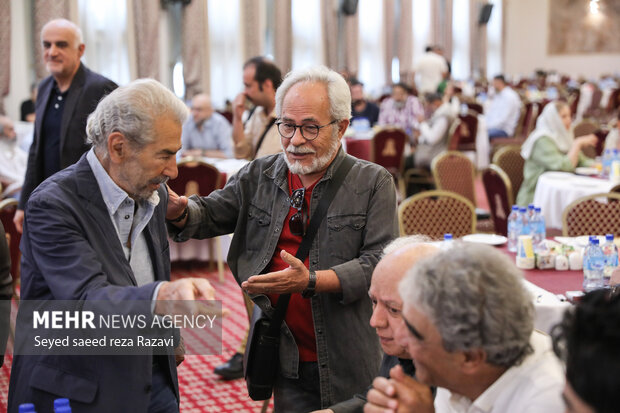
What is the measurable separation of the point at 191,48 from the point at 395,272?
11.7 metres

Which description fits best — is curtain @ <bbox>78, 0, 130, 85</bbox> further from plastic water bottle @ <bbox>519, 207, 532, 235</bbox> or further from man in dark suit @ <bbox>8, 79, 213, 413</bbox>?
man in dark suit @ <bbox>8, 79, 213, 413</bbox>

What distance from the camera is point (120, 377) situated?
1848mm

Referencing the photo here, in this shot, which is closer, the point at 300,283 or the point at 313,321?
the point at 300,283

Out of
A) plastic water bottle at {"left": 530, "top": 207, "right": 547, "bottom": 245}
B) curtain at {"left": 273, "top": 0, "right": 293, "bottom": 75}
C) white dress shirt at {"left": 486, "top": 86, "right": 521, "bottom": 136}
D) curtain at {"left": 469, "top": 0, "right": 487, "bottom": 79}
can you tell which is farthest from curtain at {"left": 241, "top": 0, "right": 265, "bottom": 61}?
plastic water bottle at {"left": 530, "top": 207, "right": 547, "bottom": 245}

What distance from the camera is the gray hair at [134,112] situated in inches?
70.4

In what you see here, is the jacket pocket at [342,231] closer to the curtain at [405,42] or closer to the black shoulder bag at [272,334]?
the black shoulder bag at [272,334]

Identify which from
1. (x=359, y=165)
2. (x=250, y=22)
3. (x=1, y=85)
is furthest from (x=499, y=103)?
(x=359, y=165)

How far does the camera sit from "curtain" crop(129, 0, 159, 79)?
481 inches

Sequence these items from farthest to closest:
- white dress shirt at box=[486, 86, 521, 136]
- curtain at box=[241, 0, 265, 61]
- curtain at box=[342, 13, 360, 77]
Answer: curtain at box=[342, 13, 360, 77] → curtain at box=[241, 0, 265, 61] → white dress shirt at box=[486, 86, 521, 136]

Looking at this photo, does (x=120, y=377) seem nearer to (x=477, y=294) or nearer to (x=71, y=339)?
(x=71, y=339)

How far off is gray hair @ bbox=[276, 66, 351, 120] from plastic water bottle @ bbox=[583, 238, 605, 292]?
4.78 feet

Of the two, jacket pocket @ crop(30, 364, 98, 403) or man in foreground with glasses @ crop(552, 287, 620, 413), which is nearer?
man in foreground with glasses @ crop(552, 287, 620, 413)

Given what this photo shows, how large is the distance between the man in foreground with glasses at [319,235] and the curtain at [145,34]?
10.3 metres

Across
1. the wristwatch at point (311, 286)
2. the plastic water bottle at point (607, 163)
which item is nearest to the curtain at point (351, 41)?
the plastic water bottle at point (607, 163)
